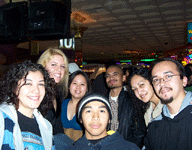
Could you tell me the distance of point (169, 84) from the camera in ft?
6.31

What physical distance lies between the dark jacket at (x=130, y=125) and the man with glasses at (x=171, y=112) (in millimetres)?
570

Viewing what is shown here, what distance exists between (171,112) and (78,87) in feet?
4.67

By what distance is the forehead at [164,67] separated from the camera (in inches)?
78.0

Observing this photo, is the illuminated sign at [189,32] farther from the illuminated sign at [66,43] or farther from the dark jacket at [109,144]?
the dark jacket at [109,144]

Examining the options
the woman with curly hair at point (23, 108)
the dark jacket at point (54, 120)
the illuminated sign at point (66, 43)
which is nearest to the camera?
the woman with curly hair at point (23, 108)

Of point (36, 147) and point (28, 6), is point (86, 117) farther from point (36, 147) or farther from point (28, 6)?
point (28, 6)

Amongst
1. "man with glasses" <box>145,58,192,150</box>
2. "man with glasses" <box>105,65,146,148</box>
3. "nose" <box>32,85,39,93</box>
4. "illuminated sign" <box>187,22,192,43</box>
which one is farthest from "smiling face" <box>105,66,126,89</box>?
"illuminated sign" <box>187,22,192,43</box>

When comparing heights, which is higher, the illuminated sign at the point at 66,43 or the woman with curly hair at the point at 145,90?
the illuminated sign at the point at 66,43

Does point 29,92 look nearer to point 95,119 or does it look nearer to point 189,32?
point 95,119

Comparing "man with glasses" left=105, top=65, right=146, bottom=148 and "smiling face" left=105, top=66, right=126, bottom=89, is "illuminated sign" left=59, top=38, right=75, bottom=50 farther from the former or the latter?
"man with glasses" left=105, top=65, right=146, bottom=148

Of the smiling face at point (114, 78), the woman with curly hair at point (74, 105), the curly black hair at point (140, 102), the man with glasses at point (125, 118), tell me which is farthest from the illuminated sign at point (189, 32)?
the woman with curly hair at point (74, 105)

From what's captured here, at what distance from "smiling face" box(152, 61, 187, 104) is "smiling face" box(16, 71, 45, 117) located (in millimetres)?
1290

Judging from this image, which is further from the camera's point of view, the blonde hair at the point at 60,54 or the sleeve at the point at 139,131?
the sleeve at the point at 139,131

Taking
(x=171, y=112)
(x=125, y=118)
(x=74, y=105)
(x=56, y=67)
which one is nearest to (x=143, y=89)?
(x=125, y=118)
